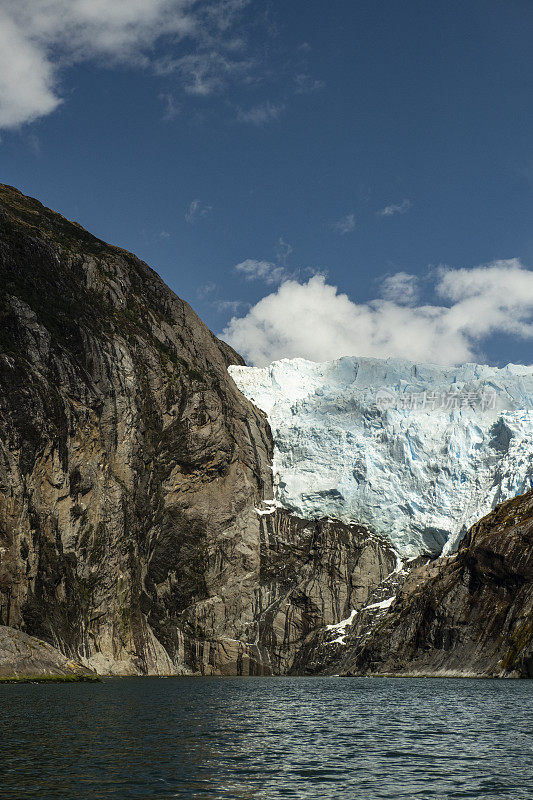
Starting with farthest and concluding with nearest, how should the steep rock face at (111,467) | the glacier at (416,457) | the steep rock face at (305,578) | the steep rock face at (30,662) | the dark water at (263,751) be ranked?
the glacier at (416,457), the steep rock face at (305,578), the steep rock face at (111,467), the steep rock face at (30,662), the dark water at (263,751)

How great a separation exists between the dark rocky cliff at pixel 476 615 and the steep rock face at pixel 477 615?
0.44 ft

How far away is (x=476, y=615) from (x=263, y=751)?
319ft

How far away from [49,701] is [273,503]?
130 meters

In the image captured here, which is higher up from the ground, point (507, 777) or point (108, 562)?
point (108, 562)

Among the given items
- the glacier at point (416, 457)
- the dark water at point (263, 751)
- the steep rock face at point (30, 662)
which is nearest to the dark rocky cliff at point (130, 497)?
the glacier at point (416, 457)

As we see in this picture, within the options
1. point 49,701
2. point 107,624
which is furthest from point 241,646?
point 49,701

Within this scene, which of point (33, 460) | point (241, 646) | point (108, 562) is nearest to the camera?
point (33, 460)

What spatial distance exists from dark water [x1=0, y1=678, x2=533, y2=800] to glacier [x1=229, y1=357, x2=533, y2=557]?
392 feet

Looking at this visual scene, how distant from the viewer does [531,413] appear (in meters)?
176

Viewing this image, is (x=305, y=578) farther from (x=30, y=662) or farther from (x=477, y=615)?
(x=30, y=662)

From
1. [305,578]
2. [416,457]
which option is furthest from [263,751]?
[416,457]

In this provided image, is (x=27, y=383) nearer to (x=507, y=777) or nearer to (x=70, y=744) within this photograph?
(x=70, y=744)

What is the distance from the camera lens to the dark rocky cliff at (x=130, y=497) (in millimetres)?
140750

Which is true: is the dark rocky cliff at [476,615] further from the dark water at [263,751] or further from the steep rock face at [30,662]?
the dark water at [263,751]
